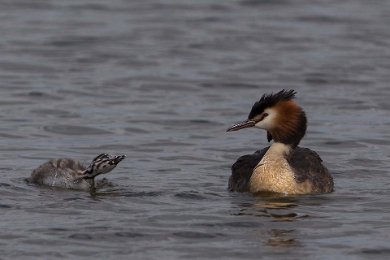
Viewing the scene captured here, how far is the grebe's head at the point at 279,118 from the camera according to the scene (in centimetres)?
1277

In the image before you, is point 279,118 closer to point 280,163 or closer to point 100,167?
point 280,163

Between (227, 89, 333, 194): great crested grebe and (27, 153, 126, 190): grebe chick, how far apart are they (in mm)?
1193

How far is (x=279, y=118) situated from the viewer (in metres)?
12.8

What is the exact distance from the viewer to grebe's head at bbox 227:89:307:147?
41.9 ft

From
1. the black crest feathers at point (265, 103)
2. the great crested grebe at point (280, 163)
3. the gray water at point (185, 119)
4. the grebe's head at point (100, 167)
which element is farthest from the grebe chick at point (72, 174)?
the black crest feathers at point (265, 103)

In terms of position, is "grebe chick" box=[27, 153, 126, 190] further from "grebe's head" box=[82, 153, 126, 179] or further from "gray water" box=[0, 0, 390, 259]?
"gray water" box=[0, 0, 390, 259]

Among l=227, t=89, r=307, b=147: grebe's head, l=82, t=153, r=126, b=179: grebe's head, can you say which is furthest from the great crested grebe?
l=82, t=153, r=126, b=179: grebe's head

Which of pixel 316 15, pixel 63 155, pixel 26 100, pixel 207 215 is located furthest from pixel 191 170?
pixel 316 15

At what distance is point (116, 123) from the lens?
54.6 feet

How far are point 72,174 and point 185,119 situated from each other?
434 cm

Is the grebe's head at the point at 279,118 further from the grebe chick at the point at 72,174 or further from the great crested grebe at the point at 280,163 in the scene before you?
the grebe chick at the point at 72,174

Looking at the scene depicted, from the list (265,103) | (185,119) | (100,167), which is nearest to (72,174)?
(100,167)

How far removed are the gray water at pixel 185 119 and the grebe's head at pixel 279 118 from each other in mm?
661

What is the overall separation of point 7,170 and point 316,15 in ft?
43.0
